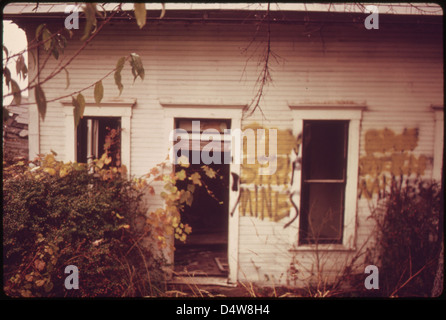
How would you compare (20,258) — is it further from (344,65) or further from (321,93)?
(344,65)

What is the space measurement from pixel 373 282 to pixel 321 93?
283 cm

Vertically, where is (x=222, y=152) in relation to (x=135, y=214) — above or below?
above

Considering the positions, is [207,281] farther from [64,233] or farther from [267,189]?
[64,233]

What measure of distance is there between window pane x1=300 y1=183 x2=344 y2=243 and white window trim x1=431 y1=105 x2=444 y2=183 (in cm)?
137

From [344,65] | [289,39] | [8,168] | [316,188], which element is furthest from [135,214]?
[344,65]

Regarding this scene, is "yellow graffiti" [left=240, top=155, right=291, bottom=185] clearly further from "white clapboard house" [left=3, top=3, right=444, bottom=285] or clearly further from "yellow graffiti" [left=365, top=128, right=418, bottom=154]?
"yellow graffiti" [left=365, top=128, right=418, bottom=154]

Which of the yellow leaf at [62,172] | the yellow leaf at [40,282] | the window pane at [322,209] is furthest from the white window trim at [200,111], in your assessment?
the yellow leaf at [40,282]

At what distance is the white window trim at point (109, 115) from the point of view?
411cm

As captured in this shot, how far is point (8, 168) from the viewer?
365 centimetres

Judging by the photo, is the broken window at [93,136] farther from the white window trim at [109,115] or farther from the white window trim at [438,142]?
the white window trim at [438,142]

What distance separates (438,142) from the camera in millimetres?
4148
